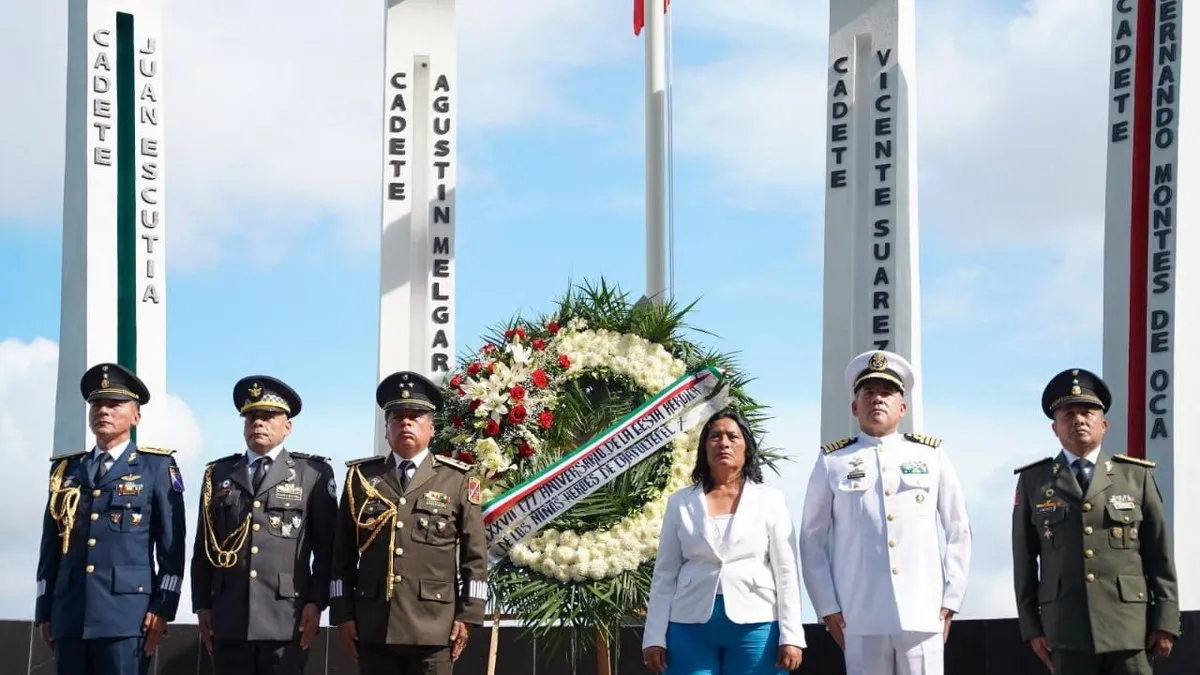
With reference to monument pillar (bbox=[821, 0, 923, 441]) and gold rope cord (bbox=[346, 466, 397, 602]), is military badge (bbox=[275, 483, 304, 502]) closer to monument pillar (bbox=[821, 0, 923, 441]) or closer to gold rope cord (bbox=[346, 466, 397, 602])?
gold rope cord (bbox=[346, 466, 397, 602])

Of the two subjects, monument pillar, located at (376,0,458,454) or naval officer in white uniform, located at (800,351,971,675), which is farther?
monument pillar, located at (376,0,458,454)

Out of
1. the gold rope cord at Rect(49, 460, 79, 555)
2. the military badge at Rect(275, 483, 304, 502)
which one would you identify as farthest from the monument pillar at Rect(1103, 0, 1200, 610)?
the gold rope cord at Rect(49, 460, 79, 555)

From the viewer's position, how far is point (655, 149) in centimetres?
1131

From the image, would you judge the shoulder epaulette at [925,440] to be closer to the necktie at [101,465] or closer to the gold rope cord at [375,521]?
the gold rope cord at [375,521]

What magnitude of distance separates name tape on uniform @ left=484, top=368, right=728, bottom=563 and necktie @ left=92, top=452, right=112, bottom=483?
1885mm

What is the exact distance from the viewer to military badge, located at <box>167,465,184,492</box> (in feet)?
20.5

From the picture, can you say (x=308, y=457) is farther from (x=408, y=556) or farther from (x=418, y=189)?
(x=418, y=189)

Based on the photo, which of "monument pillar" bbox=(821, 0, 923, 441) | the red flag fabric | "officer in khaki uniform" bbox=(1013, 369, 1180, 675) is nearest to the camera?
"officer in khaki uniform" bbox=(1013, 369, 1180, 675)

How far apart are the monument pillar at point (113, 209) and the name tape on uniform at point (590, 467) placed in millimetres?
3045

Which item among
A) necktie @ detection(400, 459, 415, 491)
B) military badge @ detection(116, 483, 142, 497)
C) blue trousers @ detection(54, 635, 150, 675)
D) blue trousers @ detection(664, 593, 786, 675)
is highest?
necktie @ detection(400, 459, 415, 491)

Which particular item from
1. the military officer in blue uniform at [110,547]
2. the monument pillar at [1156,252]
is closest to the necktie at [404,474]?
the military officer in blue uniform at [110,547]

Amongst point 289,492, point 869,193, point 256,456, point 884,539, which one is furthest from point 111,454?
point 869,193

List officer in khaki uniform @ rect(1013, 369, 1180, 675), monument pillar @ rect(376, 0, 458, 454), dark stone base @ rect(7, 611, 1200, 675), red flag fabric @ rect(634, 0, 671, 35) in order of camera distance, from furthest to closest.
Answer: red flag fabric @ rect(634, 0, 671, 35), monument pillar @ rect(376, 0, 458, 454), dark stone base @ rect(7, 611, 1200, 675), officer in khaki uniform @ rect(1013, 369, 1180, 675)

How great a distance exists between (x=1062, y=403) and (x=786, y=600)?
1476 mm
